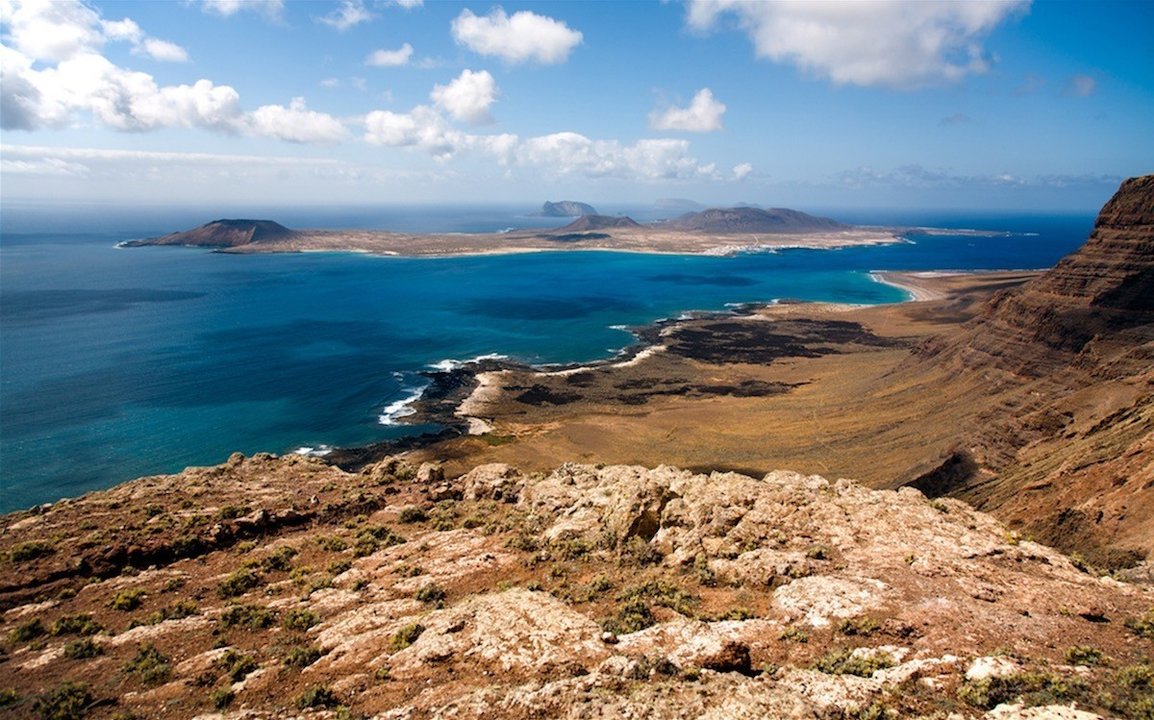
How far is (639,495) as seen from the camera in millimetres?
23000

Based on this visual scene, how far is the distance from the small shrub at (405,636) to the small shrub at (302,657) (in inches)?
81.4

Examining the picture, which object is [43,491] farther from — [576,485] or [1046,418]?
[1046,418]

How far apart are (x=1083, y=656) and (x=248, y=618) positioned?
2283cm

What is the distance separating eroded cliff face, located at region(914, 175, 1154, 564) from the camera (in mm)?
27125

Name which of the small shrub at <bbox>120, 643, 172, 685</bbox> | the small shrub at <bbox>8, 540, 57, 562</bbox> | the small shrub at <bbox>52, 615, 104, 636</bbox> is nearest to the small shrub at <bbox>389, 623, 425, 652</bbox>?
the small shrub at <bbox>120, 643, 172, 685</bbox>

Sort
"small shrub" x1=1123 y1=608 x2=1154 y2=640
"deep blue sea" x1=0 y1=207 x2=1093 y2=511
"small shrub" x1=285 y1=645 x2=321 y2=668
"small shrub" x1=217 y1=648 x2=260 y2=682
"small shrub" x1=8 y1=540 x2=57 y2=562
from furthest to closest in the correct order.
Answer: "deep blue sea" x1=0 y1=207 x2=1093 y2=511 < "small shrub" x1=8 y1=540 x2=57 y2=562 < "small shrub" x1=285 y1=645 x2=321 y2=668 < "small shrub" x1=217 y1=648 x2=260 y2=682 < "small shrub" x1=1123 y1=608 x2=1154 y2=640

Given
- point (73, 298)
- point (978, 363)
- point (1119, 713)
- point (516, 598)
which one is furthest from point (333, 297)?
point (1119, 713)

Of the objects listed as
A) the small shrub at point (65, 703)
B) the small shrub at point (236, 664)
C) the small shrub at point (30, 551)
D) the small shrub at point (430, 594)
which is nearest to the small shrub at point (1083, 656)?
the small shrub at point (430, 594)

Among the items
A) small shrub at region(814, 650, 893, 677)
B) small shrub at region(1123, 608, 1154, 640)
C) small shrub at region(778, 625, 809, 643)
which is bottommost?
small shrub at region(778, 625, 809, 643)

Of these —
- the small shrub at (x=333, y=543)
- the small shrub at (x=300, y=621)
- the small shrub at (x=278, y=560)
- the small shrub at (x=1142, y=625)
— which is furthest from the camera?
the small shrub at (x=333, y=543)

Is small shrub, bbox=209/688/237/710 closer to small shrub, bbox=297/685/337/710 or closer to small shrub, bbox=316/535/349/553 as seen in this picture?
small shrub, bbox=297/685/337/710

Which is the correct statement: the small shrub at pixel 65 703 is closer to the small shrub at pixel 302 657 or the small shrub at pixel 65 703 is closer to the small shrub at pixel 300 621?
the small shrub at pixel 302 657

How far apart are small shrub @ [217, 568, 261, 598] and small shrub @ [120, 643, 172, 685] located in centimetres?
362

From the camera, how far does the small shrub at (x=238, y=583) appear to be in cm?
2072
